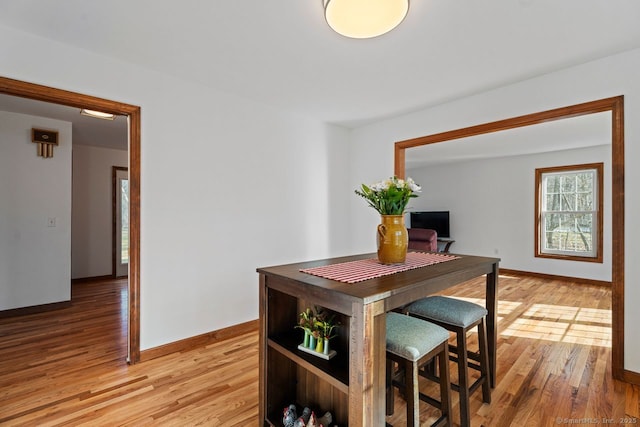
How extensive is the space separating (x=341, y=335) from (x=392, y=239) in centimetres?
62

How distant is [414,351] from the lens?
4.36ft

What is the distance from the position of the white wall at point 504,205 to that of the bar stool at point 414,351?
5.15 meters

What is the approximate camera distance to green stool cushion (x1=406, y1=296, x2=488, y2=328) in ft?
5.65

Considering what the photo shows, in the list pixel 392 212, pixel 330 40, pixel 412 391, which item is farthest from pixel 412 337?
pixel 330 40

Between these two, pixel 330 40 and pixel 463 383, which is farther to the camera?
pixel 330 40

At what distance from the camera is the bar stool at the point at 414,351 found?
4.47ft

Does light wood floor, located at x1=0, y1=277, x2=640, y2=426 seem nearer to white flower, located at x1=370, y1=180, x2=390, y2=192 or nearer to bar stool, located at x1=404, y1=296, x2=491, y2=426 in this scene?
bar stool, located at x1=404, y1=296, x2=491, y2=426

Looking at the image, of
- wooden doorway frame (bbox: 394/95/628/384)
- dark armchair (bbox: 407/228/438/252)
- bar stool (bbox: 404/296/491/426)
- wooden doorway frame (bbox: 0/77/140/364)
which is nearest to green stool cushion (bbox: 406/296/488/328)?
bar stool (bbox: 404/296/491/426)

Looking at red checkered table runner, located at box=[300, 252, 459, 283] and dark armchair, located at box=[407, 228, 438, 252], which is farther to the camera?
dark armchair, located at box=[407, 228, 438, 252]

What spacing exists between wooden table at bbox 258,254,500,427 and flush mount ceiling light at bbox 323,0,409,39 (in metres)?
1.26

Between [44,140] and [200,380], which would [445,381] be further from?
[44,140]

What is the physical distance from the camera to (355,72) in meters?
2.43

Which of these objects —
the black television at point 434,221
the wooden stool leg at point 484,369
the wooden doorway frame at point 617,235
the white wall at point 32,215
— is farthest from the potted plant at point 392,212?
the black television at point 434,221

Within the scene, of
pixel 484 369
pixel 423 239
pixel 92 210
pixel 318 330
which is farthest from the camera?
pixel 423 239
